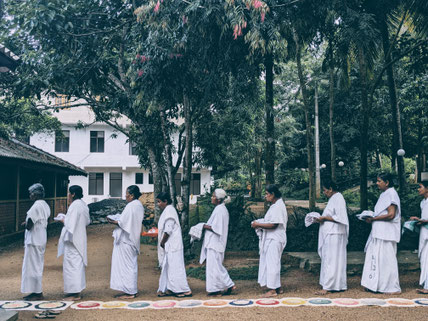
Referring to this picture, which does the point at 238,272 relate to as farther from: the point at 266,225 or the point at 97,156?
the point at 97,156

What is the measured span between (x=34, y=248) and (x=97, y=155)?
2454 cm

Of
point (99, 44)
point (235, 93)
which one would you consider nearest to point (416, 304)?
point (235, 93)

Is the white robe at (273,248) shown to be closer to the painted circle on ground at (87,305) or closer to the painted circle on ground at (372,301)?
the painted circle on ground at (372,301)

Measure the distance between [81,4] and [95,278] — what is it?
23.5 ft

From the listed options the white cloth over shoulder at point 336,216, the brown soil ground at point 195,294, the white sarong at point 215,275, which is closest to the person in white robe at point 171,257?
the brown soil ground at point 195,294

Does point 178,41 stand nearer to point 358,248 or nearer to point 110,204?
point 358,248

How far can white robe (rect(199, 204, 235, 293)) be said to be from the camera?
6906 millimetres

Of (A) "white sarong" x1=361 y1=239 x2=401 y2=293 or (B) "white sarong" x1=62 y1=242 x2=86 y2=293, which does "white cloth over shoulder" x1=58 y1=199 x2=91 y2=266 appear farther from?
(A) "white sarong" x1=361 y1=239 x2=401 y2=293

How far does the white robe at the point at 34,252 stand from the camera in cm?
678

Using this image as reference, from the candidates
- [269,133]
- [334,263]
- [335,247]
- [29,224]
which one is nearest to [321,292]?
[334,263]

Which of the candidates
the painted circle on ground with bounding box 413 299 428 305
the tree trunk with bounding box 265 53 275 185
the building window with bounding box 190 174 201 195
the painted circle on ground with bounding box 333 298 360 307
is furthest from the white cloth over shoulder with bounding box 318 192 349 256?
the building window with bounding box 190 174 201 195

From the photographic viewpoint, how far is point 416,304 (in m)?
6.05

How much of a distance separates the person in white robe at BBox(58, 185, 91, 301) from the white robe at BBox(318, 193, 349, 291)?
3.88m

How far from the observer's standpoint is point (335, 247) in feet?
23.0
